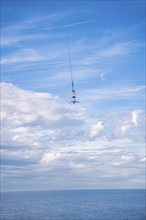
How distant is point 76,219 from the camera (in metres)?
152

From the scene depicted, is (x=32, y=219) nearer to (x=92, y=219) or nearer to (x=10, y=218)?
(x=10, y=218)

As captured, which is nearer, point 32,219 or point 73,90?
point 73,90

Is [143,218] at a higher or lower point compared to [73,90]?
lower

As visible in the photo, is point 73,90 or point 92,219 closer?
point 73,90

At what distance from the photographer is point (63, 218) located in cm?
15462

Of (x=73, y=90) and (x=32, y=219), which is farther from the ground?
(x=73, y=90)

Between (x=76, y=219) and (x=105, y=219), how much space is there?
1334cm

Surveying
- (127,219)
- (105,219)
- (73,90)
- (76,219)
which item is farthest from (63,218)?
(73,90)

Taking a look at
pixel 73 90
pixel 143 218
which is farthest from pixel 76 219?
pixel 73 90

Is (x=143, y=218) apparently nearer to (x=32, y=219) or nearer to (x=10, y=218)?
(x=32, y=219)

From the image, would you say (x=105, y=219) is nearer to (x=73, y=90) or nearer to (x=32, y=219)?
(x=32, y=219)

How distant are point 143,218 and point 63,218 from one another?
122 feet

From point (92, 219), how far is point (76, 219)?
7.44m

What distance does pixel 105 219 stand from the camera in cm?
15000
